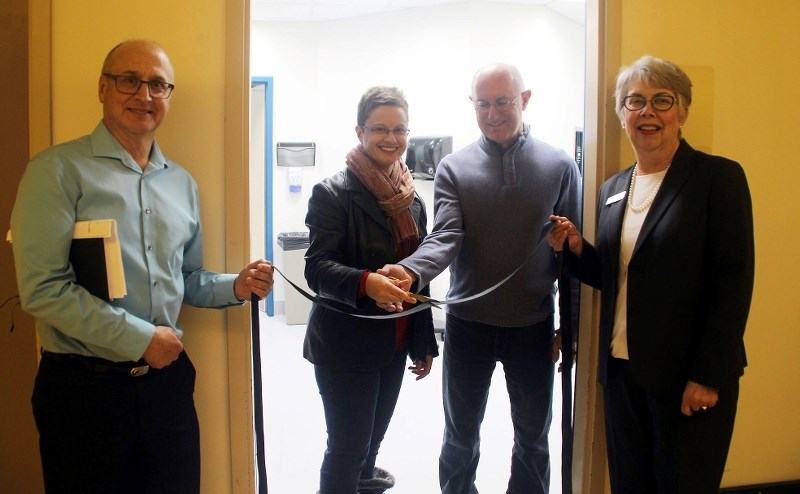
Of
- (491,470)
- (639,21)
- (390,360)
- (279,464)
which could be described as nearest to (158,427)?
(390,360)

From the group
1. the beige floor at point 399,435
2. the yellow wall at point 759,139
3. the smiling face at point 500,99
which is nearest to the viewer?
the smiling face at point 500,99

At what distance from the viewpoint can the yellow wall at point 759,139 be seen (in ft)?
6.13

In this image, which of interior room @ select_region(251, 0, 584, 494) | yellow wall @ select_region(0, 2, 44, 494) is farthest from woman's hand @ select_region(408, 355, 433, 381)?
interior room @ select_region(251, 0, 584, 494)

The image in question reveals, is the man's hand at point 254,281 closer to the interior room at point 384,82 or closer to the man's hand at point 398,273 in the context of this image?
the man's hand at point 398,273

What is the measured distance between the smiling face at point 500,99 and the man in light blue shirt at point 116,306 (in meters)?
0.96

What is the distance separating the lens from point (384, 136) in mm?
1698

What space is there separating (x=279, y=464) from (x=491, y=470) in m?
1.06

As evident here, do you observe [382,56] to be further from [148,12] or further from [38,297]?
[38,297]

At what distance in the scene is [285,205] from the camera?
5.57m

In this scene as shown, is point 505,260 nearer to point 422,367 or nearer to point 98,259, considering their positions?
point 422,367

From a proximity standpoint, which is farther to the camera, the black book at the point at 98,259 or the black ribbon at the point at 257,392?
the black ribbon at the point at 257,392

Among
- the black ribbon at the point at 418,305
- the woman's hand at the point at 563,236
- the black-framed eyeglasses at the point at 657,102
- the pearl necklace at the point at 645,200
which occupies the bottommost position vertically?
the black ribbon at the point at 418,305

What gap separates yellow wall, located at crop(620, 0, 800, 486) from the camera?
73.6 inches

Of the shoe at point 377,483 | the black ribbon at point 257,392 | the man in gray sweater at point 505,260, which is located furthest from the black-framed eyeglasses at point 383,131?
the shoe at point 377,483
